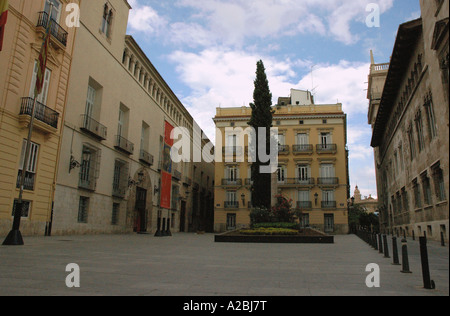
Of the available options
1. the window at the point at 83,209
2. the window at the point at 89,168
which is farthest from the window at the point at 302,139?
the window at the point at 83,209

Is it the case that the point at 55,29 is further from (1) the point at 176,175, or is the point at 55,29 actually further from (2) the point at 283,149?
(2) the point at 283,149

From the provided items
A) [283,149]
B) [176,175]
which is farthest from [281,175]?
[176,175]

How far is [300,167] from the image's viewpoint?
140 feet

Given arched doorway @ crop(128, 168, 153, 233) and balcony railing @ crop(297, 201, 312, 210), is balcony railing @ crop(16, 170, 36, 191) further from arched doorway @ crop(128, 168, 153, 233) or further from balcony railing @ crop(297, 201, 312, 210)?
balcony railing @ crop(297, 201, 312, 210)

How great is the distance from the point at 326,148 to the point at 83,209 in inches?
1244

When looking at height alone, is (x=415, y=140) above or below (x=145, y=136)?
below

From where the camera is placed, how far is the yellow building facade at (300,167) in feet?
132

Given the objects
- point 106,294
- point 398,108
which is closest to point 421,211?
point 398,108

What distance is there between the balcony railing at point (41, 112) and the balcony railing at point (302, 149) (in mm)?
31341

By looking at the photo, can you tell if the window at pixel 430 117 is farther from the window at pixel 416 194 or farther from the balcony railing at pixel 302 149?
the balcony railing at pixel 302 149

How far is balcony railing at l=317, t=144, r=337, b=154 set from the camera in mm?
41609

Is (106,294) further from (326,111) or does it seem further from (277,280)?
(326,111)

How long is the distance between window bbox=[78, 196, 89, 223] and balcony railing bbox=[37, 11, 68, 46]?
32.7 ft

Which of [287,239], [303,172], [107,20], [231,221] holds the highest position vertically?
[107,20]
